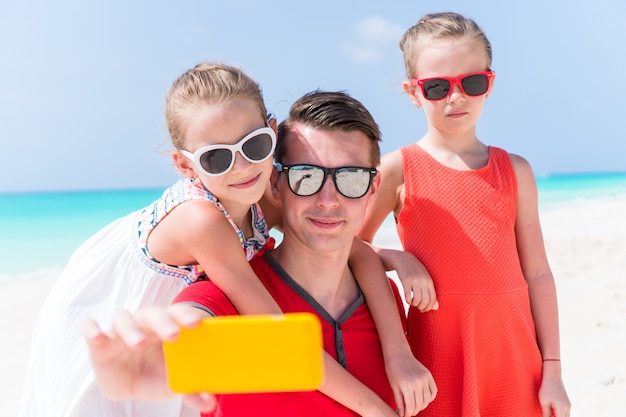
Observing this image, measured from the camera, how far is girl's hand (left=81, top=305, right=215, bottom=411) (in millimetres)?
1434

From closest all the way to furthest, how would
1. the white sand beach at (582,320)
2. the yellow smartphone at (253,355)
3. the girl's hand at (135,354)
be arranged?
the yellow smartphone at (253,355) < the girl's hand at (135,354) < the white sand beach at (582,320)

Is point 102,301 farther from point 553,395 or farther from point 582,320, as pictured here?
point 582,320

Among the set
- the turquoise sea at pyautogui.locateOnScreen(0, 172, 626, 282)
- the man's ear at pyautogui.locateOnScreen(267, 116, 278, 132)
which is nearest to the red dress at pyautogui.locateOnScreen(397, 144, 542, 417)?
the man's ear at pyautogui.locateOnScreen(267, 116, 278, 132)

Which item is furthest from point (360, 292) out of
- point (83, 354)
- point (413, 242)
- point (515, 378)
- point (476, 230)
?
point (83, 354)

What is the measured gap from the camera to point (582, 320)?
818 cm

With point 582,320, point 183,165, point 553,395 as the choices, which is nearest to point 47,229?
point 582,320

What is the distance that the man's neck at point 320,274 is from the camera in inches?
108

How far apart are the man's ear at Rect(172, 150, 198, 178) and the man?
41 cm

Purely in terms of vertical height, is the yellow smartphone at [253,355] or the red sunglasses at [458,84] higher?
the red sunglasses at [458,84]

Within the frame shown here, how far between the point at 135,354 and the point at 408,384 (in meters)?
1.24

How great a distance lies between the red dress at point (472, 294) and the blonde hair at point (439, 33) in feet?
1.92

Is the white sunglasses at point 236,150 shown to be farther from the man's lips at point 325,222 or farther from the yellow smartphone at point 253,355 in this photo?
the yellow smartphone at point 253,355

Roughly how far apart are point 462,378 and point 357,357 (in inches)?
24.0

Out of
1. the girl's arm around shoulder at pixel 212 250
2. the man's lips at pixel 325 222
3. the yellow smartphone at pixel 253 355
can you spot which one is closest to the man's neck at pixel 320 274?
the man's lips at pixel 325 222
